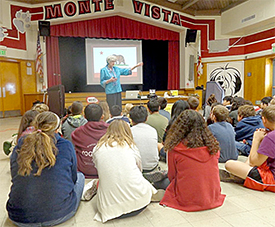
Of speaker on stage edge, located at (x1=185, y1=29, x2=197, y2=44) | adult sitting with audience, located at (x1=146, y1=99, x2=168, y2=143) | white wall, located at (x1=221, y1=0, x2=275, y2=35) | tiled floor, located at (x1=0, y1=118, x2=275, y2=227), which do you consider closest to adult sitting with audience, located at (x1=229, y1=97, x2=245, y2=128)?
adult sitting with audience, located at (x1=146, y1=99, x2=168, y2=143)

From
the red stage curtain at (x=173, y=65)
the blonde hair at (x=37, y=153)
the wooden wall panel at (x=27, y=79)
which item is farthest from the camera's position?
the red stage curtain at (x=173, y=65)

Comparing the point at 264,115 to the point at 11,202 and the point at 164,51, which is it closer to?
the point at 11,202

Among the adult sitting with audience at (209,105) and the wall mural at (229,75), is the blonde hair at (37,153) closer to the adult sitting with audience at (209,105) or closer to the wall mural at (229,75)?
the adult sitting with audience at (209,105)

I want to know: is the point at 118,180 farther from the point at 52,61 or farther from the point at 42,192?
the point at 52,61

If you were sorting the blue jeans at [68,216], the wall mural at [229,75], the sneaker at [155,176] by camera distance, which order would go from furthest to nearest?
the wall mural at [229,75] < the sneaker at [155,176] < the blue jeans at [68,216]

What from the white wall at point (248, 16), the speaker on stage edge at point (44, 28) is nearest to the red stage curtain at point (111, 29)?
the speaker on stage edge at point (44, 28)

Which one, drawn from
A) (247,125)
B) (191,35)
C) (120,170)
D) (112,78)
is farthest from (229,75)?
(120,170)

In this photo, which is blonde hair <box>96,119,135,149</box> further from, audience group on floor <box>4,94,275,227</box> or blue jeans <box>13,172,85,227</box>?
blue jeans <box>13,172,85,227</box>

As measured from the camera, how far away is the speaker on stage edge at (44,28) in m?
8.55

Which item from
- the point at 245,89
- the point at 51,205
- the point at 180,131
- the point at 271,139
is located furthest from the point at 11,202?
the point at 245,89

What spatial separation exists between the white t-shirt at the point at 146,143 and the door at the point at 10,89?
7.95 m

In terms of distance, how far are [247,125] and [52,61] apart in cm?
773

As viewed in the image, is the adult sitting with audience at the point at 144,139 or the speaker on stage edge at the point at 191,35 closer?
the adult sitting with audience at the point at 144,139

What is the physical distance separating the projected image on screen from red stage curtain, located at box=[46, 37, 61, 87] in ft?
Result: 3.99
